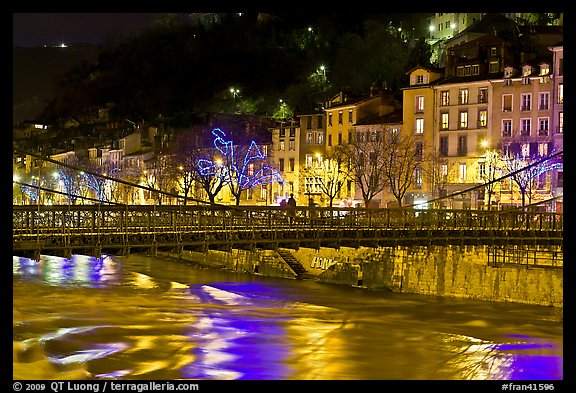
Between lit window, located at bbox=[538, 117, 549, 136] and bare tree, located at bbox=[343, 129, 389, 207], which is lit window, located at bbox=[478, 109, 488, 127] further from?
bare tree, located at bbox=[343, 129, 389, 207]

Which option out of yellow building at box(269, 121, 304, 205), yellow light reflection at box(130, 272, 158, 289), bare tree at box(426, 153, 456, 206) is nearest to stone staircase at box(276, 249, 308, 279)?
yellow light reflection at box(130, 272, 158, 289)

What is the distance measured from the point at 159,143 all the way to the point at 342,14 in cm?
3058

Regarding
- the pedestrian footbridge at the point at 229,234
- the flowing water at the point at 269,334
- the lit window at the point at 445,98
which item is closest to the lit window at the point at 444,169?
the lit window at the point at 445,98

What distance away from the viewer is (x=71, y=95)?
601 feet

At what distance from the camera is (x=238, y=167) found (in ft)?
244

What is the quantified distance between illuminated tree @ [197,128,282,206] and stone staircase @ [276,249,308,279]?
75.2 feet

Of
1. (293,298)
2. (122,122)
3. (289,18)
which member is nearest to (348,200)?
(293,298)

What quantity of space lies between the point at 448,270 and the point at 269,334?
34.6ft

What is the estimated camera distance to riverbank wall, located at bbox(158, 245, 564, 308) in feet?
115

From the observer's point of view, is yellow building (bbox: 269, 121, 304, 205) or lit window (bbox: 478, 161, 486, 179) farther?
yellow building (bbox: 269, 121, 304, 205)

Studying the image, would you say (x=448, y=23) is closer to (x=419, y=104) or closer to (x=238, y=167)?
(x=238, y=167)

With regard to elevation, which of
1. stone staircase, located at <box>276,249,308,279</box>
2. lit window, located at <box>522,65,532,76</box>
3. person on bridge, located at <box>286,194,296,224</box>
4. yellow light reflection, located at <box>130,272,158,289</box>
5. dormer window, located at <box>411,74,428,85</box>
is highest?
dormer window, located at <box>411,74,428,85</box>

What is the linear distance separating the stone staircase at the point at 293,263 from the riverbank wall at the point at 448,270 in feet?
0.42
